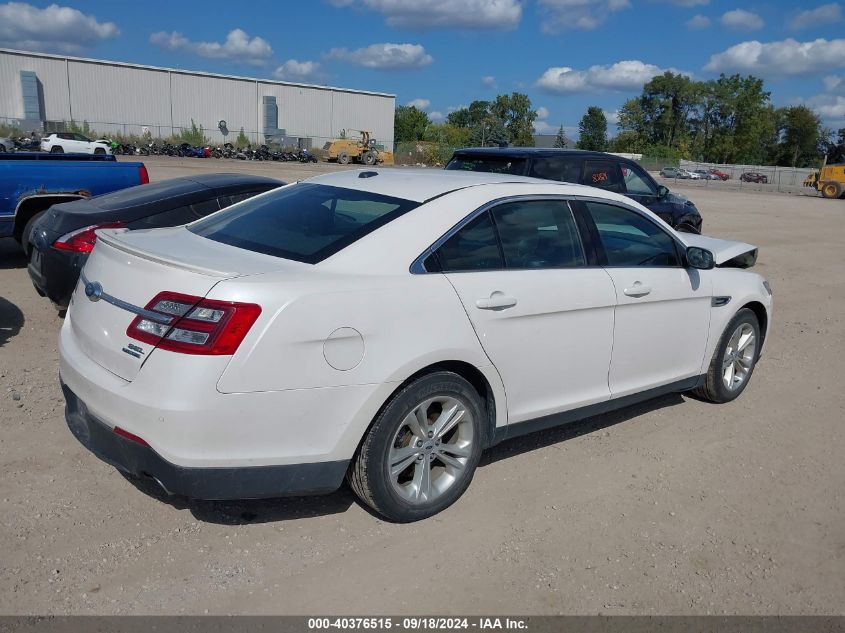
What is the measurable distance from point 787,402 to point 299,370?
438cm

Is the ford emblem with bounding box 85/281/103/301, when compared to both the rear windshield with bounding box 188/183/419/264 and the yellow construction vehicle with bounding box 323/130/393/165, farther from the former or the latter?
the yellow construction vehicle with bounding box 323/130/393/165

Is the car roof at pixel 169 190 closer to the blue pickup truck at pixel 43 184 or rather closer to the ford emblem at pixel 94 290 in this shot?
the blue pickup truck at pixel 43 184

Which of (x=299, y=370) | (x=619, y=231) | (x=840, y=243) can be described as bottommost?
(x=840, y=243)

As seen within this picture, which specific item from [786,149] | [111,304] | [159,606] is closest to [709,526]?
[159,606]

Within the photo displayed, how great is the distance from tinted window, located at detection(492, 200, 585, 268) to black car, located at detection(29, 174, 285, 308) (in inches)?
144

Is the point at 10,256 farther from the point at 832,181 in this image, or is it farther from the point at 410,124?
the point at 410,124

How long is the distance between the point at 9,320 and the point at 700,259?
5.91m

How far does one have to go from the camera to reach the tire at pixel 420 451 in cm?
349

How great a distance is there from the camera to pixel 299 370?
318 cm

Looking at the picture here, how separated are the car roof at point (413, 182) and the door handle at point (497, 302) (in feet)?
2.00

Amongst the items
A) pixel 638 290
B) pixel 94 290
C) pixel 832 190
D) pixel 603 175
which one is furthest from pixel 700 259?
pixel 832 190

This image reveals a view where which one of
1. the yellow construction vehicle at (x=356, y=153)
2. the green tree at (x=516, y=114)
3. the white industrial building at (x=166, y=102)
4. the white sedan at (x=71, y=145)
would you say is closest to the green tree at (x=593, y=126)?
the green tree at (x=516, y=114)

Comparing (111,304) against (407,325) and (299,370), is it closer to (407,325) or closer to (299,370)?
(299,370)

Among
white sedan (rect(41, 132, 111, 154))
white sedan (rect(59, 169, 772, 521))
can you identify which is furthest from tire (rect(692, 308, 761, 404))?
white sedan (rect(41, 132, 111, 154))
